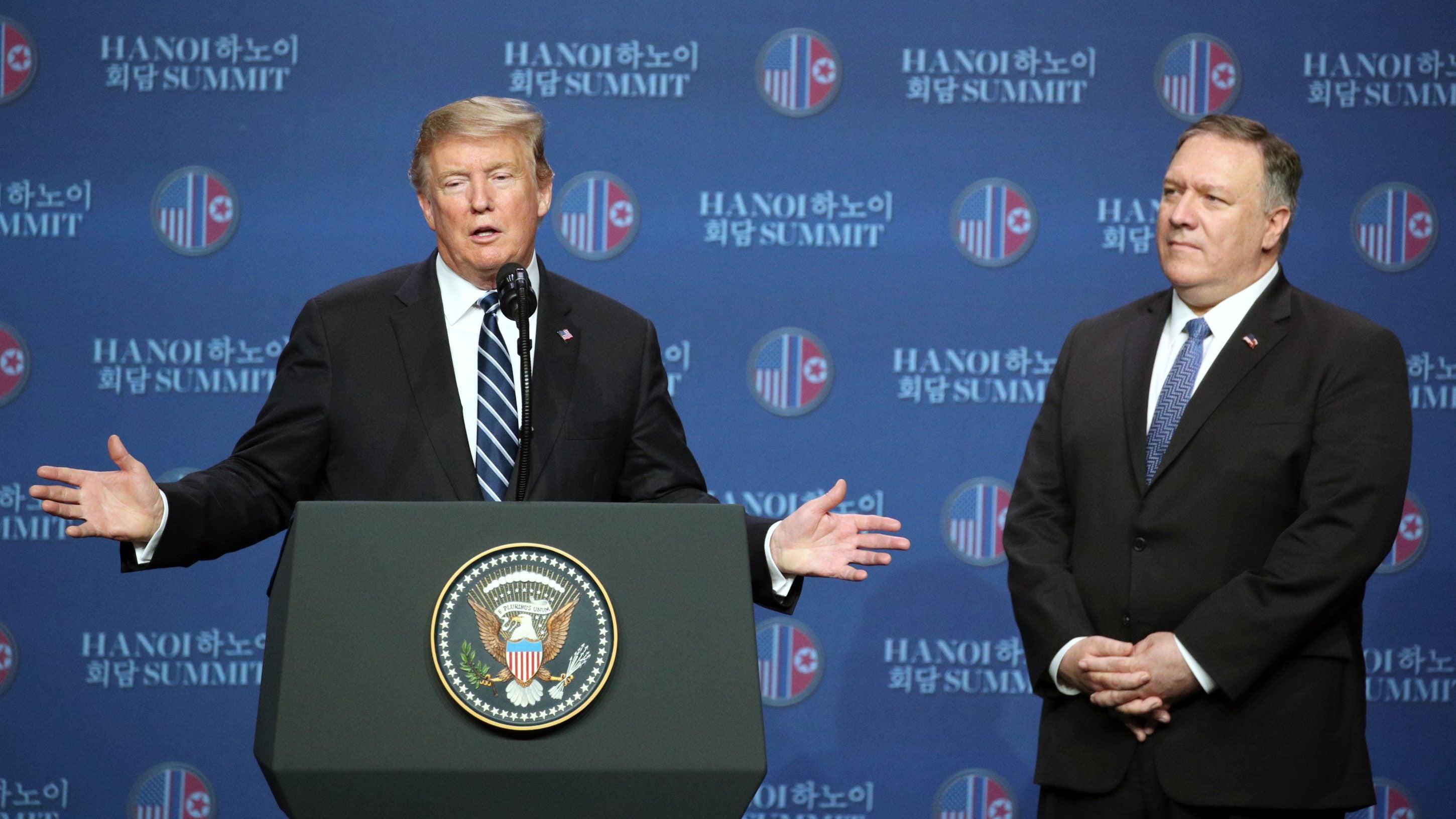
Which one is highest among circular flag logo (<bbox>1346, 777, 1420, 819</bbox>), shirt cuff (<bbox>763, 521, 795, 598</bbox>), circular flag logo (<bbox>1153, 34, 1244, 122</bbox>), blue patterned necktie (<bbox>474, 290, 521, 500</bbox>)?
circular flag logo (<bbox>1153, 34, 1244, 122</bbox>)

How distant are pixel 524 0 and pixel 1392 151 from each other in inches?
93.8

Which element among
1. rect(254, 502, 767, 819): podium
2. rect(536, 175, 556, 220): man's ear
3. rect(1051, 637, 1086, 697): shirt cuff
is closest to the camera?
rect(254, 502, 767, 819): podium

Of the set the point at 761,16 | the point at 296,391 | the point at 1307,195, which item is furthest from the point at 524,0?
the point at 1307,195

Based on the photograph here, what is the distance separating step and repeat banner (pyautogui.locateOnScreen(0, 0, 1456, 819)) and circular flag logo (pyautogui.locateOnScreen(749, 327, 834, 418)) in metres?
0.01

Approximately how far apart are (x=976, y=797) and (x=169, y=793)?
7.10 feet

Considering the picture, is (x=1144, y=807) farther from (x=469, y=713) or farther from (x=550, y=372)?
(x=469, y=713)

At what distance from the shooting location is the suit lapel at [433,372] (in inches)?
85.3

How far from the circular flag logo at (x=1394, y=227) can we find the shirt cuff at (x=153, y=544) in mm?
3164

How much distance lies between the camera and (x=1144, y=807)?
8.11 feet

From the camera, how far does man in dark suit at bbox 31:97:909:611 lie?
2.19 m

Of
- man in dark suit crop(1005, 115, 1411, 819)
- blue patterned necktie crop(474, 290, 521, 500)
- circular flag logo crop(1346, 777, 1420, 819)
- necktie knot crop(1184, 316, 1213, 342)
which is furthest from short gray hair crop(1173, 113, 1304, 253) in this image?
circular flag logo crop(1346, 777, 1420, 819)

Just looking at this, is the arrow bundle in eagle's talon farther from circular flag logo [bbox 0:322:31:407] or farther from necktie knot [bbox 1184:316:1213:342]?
circular flag logo [bbox 0:322:31:407]

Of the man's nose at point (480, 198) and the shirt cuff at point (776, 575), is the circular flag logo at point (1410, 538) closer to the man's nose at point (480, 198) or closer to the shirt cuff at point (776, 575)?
the shirt cuff at point (776, 575)

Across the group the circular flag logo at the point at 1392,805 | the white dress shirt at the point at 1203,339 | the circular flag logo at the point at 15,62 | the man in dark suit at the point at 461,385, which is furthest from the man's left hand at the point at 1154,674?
the circular flag logo at the point at 15,62
